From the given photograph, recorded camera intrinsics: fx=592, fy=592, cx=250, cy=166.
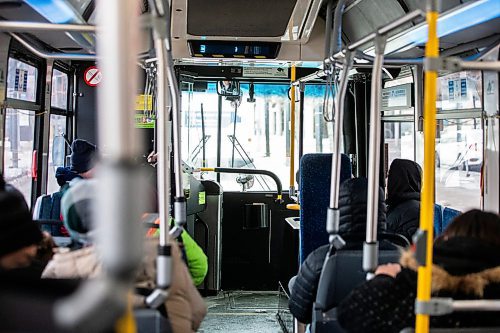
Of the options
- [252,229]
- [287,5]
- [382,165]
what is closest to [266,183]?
[252,229]

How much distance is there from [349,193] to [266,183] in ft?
9.97

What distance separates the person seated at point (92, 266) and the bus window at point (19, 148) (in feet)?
5.88

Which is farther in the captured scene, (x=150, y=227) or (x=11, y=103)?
(x=11, y=103)

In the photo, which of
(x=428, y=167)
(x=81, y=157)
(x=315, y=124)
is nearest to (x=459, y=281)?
(x=428, y=167)

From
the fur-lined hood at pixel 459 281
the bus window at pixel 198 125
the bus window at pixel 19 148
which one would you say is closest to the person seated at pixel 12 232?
the fur-lined hood at pixel 459 281

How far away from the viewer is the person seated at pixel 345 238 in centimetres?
312

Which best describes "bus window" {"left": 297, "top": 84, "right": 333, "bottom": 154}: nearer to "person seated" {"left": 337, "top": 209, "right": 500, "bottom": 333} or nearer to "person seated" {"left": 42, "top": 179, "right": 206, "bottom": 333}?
"person seated" {"left": 42, "top": 179, "right": 206, "bottom": 333}

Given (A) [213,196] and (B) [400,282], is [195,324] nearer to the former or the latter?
(B) [400,282]

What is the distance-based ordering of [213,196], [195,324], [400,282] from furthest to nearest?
[213,196] → [195,324] → [400,282]

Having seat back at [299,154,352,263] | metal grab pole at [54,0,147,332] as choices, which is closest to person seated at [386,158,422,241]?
seat back at [299,154,352,263]

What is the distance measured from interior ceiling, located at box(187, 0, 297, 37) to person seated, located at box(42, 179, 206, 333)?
92.0 inches

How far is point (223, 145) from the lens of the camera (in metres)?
6.14

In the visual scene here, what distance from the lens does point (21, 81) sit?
156 inches

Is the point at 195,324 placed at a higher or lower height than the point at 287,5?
lower
